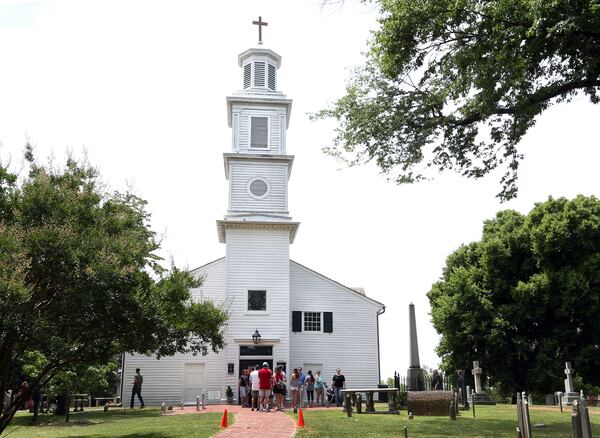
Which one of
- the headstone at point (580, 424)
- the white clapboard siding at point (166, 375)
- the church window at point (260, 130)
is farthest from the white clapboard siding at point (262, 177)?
the headstone at point (580, 424)

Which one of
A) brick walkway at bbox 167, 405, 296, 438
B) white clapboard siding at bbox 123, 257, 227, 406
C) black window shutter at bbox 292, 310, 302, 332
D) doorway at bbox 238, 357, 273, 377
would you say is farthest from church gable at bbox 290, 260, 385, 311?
brick walkway at bbox 167, 405, 296, 438

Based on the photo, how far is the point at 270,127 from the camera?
33438mm

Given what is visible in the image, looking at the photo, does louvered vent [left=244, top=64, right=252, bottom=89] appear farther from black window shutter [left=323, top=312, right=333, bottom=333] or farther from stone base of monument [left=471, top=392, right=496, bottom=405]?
stone base of monument [left=471, top=392, right=496, bottom=405]

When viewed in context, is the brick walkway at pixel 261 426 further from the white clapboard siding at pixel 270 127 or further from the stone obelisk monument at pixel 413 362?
the white clapboard siding at pixel 270 127

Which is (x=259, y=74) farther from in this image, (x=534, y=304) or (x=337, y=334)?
(x=534, y=304)

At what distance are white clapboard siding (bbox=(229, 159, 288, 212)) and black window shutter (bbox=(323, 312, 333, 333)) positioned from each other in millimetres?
6244

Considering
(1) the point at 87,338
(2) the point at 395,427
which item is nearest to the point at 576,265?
(2) the point at 395,427

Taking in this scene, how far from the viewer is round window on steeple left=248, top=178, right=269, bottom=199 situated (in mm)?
32281

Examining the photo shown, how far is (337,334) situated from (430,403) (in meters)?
15.0

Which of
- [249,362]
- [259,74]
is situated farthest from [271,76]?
[249,362]

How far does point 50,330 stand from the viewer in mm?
13164

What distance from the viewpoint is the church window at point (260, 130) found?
33.3m

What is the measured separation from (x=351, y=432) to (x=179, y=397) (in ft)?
62.6

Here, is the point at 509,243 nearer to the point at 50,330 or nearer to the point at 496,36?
the point at 496,36
